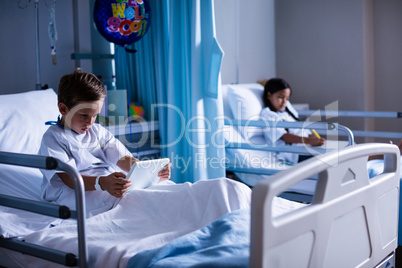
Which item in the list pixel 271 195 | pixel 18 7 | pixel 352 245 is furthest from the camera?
pixel 18 7

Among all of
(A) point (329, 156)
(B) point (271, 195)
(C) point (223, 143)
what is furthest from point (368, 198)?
(C) point (223, 143)

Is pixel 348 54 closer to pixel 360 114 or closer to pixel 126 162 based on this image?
pixel 360 114

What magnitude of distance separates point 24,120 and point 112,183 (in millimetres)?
754

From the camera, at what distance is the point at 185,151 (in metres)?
3.19

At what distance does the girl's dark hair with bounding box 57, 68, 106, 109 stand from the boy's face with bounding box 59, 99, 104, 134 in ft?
0.06

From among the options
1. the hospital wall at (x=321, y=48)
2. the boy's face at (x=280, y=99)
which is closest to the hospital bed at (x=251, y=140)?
the boy's face at (x=280, y=99)

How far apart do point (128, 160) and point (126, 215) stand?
415 mm

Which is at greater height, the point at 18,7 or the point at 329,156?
the point at 18,7

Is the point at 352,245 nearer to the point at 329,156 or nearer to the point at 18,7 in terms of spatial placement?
the point at 329,156

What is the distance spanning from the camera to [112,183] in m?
1.95

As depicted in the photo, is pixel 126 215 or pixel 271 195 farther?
pixel 126 215

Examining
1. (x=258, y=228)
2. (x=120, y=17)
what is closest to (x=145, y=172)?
(x=258, y=228)

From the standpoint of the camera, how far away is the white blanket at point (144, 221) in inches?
63.7

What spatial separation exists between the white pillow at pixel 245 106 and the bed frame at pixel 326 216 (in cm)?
159
